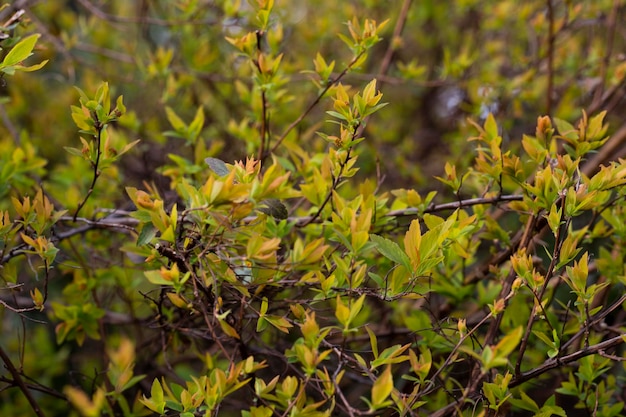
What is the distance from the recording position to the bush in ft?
3.54

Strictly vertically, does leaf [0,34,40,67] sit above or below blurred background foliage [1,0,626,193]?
above

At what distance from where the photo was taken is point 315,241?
42.4 inches

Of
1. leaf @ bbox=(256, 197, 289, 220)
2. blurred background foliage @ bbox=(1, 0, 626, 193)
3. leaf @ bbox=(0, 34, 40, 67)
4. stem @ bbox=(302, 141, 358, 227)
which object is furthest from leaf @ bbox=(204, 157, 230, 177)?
blurred background foliage @ bbox=(1, 0, 626, 193)

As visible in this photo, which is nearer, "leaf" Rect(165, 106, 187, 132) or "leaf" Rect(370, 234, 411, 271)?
"leaf" Rect(370, 234, 411, 271)

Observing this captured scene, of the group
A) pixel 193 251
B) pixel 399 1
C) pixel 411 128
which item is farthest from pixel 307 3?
pixel 193 251

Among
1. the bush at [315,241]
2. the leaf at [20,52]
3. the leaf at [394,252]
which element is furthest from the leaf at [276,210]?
the leaf at [20,52]

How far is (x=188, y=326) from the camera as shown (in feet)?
4.83

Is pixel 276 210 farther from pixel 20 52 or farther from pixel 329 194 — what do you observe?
pixel 20 52

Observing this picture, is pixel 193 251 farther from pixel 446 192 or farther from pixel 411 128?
pixel 411 128

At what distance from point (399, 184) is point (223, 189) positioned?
1844mm

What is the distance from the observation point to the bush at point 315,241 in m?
1.08

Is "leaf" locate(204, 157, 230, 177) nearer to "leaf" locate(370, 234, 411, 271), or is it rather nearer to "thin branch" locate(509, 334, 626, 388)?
"leaf" locate(370, 234, 411, 271)

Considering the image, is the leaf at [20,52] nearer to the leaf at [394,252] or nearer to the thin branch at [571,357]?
the leaf at [394,252]

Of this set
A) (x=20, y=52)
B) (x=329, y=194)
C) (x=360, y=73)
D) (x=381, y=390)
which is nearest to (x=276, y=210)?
(x=329, y=194)
